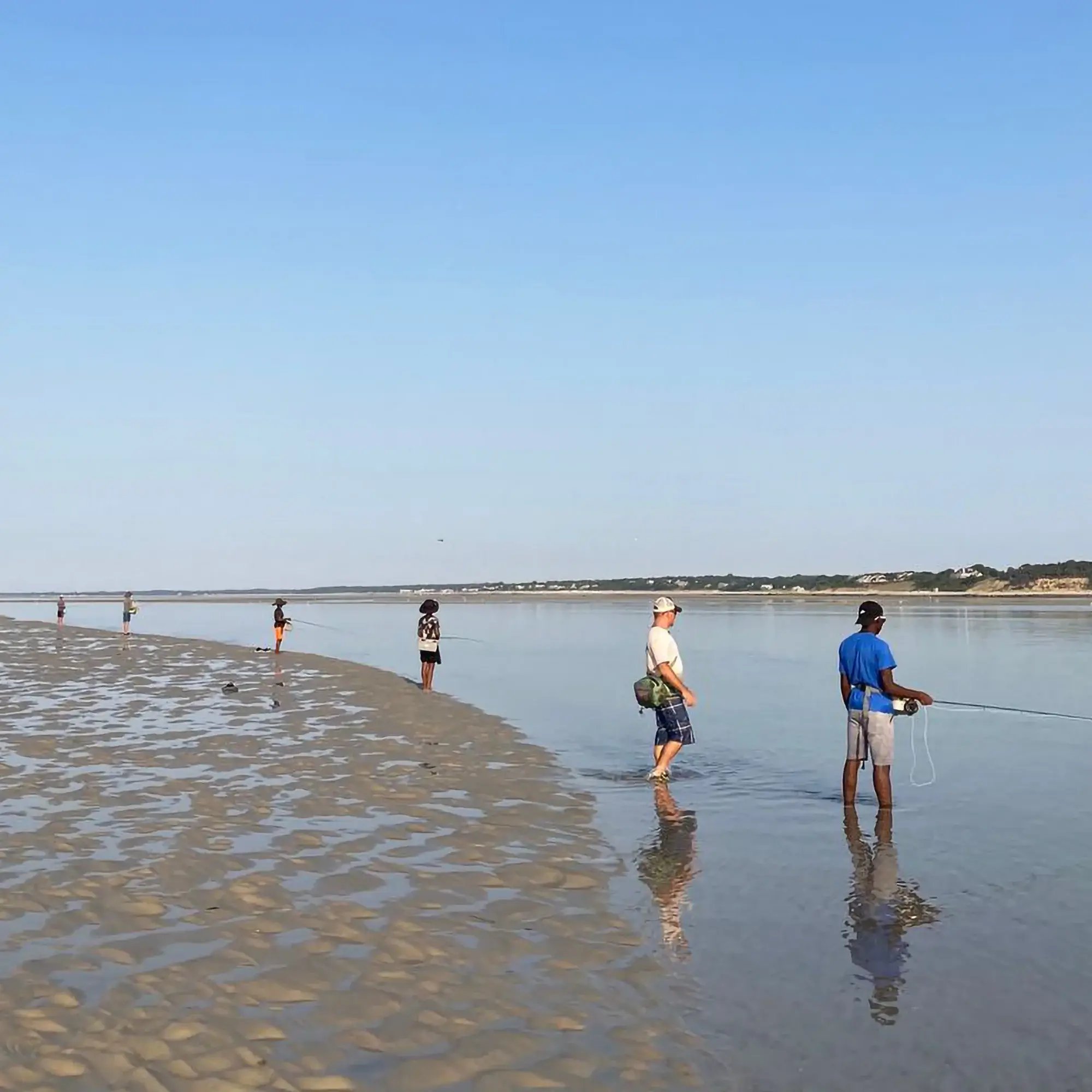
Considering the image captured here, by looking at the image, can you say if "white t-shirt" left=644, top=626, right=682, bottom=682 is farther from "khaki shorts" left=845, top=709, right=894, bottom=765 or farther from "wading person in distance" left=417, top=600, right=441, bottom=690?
"wading person in distance" left=417, top=600, right=441, bottom=690

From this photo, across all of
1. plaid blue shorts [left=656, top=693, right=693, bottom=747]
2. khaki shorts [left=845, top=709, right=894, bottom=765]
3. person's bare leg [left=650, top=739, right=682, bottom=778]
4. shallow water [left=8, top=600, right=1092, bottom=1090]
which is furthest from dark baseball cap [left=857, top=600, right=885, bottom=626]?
person's bare leg [left=650, top=739, right=682, bottom=778]

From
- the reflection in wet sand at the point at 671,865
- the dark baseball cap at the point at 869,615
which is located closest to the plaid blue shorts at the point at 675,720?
the reflection in wet sand at the point at 671,865

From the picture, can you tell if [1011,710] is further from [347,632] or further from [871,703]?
[347,632]

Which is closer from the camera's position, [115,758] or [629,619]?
[115,758]

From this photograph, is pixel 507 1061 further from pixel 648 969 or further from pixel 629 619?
pixel 629 619

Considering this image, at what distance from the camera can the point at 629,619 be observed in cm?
6762

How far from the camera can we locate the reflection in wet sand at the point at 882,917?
6.13m

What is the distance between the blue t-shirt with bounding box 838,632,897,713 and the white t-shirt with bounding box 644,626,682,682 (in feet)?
6.56

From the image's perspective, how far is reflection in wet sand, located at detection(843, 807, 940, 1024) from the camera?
20.1ft

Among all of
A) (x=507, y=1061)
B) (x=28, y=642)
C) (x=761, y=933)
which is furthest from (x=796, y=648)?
(x=507, y=1061)

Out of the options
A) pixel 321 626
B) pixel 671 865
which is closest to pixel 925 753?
pixel 671 865

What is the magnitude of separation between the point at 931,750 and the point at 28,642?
3527 centimetres

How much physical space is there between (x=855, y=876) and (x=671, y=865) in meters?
1.46

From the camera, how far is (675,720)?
12.6 meters
